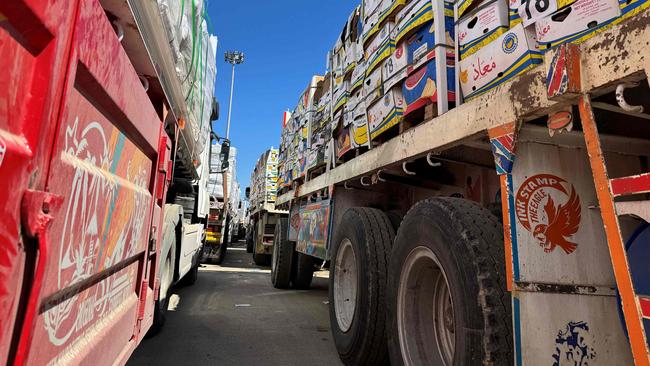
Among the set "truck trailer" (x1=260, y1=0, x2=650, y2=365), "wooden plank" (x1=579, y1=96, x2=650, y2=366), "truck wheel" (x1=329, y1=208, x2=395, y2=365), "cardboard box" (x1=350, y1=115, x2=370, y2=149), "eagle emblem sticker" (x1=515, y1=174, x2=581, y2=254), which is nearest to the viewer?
"wooden plank" (x1=579, y1=96, x2=650, y2=366)

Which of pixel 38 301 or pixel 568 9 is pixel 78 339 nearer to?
pixel 38 301

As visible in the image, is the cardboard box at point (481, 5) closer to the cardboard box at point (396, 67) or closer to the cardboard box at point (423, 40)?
the cardboard box at point (423, 40)

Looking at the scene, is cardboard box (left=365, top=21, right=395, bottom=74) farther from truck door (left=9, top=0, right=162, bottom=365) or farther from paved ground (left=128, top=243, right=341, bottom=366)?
paved ground (left=128, top=243, right=341, bottom=366)

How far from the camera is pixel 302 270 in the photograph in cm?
755

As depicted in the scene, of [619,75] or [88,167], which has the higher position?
[619,75]

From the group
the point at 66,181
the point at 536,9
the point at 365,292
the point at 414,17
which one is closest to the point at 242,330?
the point at 365,292

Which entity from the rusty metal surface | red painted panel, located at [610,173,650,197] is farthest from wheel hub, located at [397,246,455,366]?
red painted panel, located at [610,173,650,197]

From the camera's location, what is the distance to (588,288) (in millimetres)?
1726

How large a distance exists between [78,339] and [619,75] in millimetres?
2090

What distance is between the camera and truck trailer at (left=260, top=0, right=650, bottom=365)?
4.66ft

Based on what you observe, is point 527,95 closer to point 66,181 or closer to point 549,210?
point 549,210

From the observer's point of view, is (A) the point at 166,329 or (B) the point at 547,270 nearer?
(B) the point at 547,270

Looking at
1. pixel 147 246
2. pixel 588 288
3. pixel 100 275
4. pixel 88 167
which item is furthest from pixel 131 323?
pixel 588 288

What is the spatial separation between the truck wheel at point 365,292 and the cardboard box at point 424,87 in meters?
1.10
